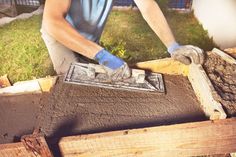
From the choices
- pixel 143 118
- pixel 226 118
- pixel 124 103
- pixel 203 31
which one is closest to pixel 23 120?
pixel 124 103

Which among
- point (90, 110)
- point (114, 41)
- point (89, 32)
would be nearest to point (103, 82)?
point (90, 110)

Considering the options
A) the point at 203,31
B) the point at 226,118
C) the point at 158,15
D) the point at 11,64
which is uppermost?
the point at 158,15

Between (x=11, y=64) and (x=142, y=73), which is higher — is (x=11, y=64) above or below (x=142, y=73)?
below

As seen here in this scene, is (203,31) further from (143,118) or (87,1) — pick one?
(143,118)

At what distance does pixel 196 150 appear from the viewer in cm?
167

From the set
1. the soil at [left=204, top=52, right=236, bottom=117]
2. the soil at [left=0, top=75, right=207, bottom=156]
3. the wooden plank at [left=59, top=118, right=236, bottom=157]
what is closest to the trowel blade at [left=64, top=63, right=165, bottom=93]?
the soil at [left=0, top=75, right=207, bottom=156]

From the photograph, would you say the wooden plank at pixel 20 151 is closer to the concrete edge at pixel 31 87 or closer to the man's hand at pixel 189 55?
the concrete edge at pixel 31 87

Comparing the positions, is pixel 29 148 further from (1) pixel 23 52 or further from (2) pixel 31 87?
(1) pixel 23 52

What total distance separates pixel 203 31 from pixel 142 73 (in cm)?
376

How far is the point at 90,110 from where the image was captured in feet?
6.18

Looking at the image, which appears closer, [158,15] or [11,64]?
[158,15]

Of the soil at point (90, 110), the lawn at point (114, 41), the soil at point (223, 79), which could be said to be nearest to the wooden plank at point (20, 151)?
the soil at point (90, 110)

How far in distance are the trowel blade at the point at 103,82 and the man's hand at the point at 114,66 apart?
0.06 m

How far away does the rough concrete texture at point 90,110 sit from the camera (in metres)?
1.78
